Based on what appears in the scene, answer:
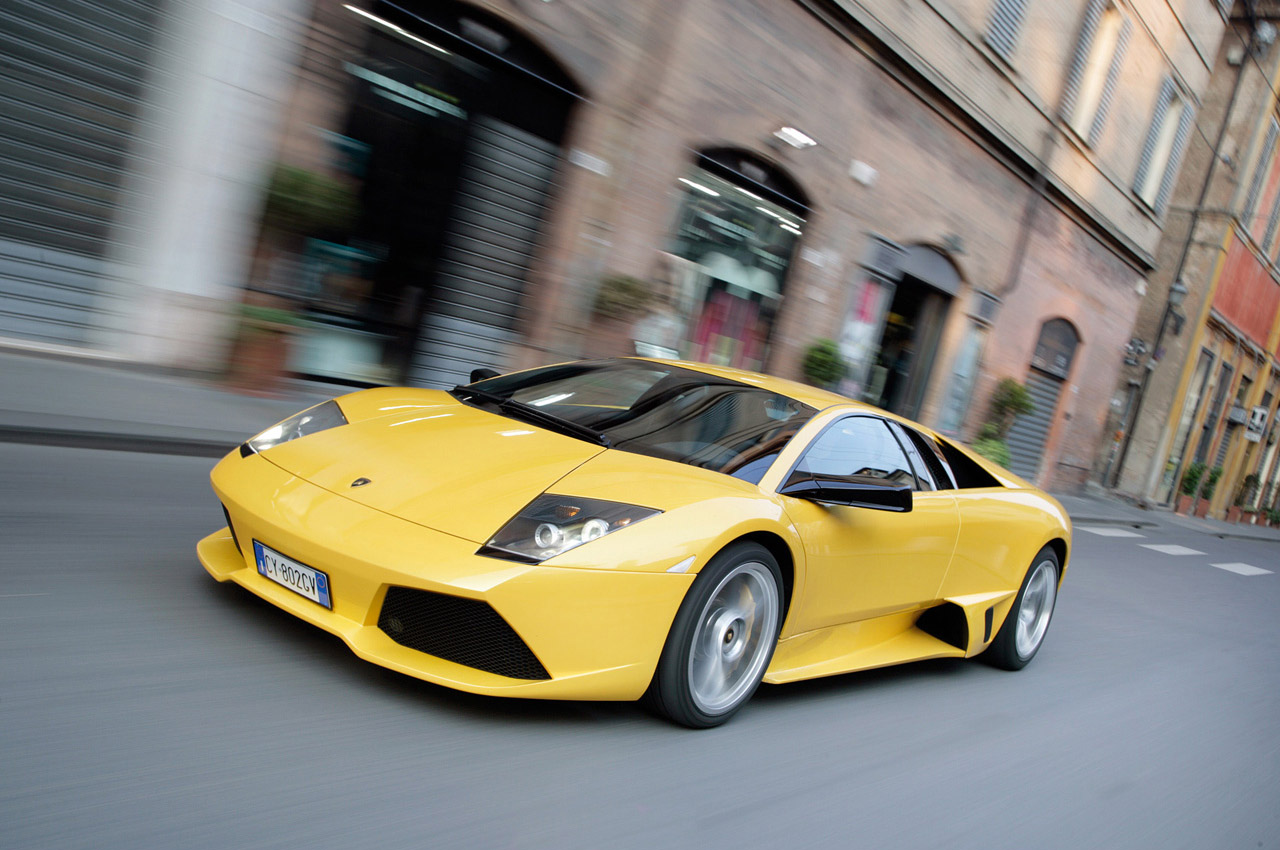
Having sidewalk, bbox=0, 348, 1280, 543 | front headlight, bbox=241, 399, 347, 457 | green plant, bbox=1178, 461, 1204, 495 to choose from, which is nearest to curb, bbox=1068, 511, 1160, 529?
green plant, bbox=1178, 461, 1204, 495

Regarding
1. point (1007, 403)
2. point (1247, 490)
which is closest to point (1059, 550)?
point (1007, 403)

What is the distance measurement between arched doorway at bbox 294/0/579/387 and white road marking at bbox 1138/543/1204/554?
946 centimetres

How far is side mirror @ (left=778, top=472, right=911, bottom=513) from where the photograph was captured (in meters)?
3.35

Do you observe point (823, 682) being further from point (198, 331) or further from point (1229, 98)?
point (1229, 98)

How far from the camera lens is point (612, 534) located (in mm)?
2789

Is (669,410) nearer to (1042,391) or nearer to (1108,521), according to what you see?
(1108,521)

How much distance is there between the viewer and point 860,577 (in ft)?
12.1

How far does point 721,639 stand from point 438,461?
106 cm

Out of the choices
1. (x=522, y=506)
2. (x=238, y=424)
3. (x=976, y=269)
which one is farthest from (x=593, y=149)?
(x=976, y=269)

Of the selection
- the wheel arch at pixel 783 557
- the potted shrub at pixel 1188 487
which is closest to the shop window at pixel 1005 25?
the wheel arch at pixel 783 557

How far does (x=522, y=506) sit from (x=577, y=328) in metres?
6.96

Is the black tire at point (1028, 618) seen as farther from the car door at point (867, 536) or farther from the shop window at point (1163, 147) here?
the shop window at point (1163, 147)

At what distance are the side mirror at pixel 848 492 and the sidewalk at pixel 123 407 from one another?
3.67 m

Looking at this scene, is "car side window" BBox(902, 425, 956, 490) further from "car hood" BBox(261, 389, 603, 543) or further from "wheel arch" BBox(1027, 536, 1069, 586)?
"car hood" BBox(261, 389, 603, 543)
